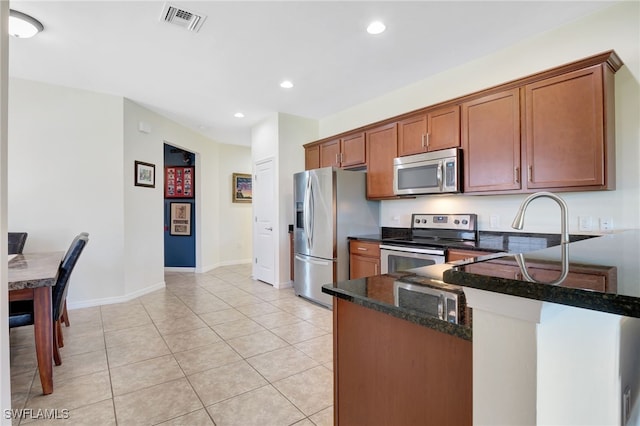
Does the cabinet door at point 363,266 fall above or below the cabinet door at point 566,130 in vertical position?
below

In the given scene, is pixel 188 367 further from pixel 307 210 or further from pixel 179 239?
pixel 179 239

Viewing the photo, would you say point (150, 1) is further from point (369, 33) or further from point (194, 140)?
point (194, 140)

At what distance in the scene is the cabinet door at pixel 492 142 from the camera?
2570 mm

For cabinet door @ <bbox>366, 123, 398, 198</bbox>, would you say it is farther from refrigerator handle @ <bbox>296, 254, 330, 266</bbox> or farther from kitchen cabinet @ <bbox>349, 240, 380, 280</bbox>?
refrigerator handle @ <bbox>296, 254, 330, 266</bbox>

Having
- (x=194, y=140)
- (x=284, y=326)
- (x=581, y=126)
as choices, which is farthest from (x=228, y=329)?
(x=194, y=140)

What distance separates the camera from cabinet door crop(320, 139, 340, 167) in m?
4.32

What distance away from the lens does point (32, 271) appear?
2.13 m

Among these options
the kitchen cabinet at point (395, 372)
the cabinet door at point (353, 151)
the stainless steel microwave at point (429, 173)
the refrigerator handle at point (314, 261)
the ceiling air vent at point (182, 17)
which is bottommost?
the refrigerator handle at point (314, 261)

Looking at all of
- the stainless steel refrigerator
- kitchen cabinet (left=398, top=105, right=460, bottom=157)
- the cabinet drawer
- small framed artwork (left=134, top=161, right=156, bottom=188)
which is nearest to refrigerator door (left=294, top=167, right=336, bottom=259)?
the stainless steel refrigerator

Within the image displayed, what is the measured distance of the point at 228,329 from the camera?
3.05 m

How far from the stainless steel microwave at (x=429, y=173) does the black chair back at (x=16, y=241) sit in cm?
404

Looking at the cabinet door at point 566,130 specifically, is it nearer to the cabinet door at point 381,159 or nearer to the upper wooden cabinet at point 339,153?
the cabinet door at point 381,159

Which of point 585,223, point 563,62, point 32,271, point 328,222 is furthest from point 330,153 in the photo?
point 32,271

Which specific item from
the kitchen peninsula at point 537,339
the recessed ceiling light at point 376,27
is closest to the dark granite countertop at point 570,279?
the kitchen peninsula at point 537,339
